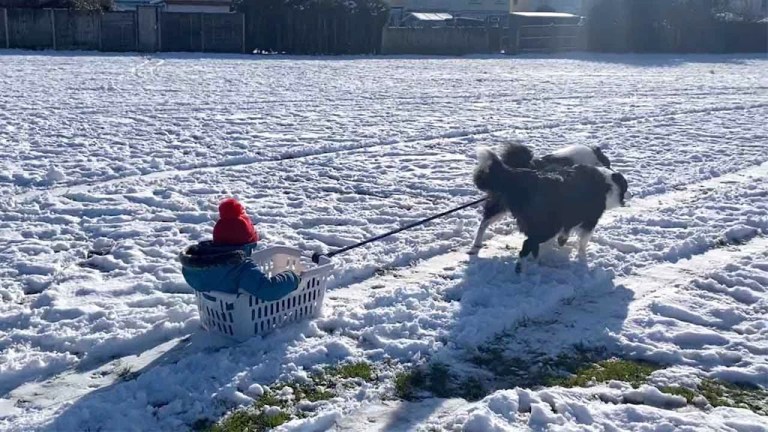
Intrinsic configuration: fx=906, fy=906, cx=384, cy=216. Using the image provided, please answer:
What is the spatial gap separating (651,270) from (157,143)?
774 centimetres

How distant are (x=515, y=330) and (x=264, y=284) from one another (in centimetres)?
169

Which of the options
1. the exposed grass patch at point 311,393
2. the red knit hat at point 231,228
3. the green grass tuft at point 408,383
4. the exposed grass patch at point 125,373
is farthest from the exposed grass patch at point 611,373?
the exposed grass patch at point 125,373

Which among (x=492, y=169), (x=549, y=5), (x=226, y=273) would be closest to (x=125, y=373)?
(x=226, y=273)

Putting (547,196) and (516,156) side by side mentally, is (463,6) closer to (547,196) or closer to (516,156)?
(516,156)

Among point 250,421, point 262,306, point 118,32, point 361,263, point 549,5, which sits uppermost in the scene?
point 549,5

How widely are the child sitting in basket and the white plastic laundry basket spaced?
0.24 feet

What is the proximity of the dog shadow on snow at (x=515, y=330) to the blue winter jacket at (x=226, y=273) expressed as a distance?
1.00 meters

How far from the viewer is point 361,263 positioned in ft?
23.4

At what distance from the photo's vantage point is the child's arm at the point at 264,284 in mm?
5293

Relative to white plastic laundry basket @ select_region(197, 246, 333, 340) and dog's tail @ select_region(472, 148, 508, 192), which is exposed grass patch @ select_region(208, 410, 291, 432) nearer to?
white plastic laundry basket @ select_region(197, 246, 333, 340)

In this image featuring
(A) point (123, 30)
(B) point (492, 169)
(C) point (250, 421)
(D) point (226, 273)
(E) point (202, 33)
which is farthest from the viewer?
(E) point (202, 33)

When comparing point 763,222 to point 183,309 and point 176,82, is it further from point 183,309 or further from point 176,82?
point 176,82

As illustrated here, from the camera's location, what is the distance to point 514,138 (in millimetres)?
14000

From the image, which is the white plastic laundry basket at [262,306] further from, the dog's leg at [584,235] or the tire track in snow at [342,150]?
the tire track in snow at [342,150]
